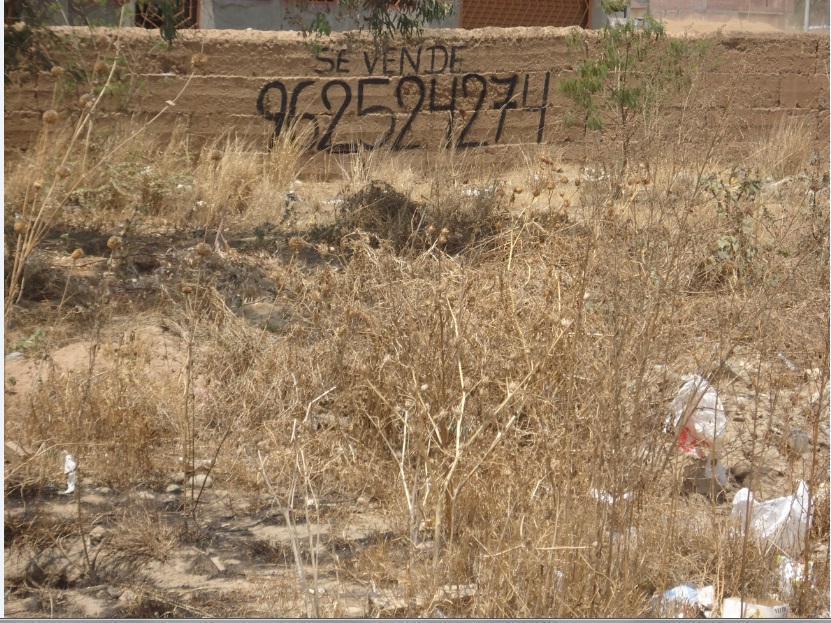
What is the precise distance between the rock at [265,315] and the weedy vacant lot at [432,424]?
20 mm

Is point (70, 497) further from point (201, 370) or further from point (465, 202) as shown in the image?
point (465, 202)

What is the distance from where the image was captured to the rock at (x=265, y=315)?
4598 millimetres

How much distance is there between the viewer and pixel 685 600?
2559 mm

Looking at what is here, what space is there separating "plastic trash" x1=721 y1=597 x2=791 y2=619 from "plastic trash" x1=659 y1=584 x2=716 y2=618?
0.13 feet

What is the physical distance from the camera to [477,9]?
12203 mm

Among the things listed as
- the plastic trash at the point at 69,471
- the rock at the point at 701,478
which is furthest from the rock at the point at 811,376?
the plastic trash at the point at 69,471

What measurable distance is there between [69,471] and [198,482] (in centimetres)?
39

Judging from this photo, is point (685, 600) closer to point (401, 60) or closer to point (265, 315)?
point (265, 315)

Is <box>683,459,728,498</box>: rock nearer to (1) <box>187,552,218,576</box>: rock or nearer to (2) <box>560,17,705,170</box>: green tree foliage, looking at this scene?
(1) <box>187,552,218,576</box>: rock

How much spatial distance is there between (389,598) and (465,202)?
169 inches

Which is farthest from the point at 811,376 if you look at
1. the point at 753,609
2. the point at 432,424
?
the point at 432,424

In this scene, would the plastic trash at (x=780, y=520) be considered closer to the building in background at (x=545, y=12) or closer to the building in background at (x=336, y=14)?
the building in background at (x=336, y=14)

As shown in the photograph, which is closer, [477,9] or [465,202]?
[465,202]

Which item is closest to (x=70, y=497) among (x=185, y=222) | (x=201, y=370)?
(x=201, y=370)
